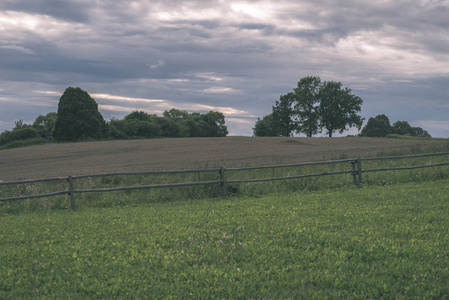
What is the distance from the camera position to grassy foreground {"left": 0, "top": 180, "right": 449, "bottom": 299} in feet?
18.8

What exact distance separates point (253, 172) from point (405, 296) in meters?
14.2

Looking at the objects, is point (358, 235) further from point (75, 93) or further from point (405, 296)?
point (75, 93)

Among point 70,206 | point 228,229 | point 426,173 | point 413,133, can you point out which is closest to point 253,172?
point 426,173

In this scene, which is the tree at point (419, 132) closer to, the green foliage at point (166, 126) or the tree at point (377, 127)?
the tree at point (377, 127)

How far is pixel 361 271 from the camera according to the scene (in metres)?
6.19

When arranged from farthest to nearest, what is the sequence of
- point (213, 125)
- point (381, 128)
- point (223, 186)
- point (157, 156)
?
point (213, 125)
point (381, 128)
point (157, 156)
point (223, 186)

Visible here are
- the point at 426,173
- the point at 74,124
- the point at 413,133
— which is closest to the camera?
the point at 426,173

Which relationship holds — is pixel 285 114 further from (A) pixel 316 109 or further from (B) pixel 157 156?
(B) pixel 157 156

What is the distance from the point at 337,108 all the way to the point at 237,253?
65687 mm

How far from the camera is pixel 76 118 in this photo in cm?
6341

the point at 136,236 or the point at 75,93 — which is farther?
the point at 75,93

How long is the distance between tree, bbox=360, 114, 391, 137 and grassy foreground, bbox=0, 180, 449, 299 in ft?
281

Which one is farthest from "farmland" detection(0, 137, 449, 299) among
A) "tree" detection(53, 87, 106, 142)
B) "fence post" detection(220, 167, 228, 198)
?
"tree" detection(53, 87, 106, 142)

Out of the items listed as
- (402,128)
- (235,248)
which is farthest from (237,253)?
(402,128)
